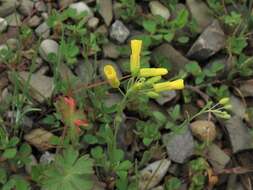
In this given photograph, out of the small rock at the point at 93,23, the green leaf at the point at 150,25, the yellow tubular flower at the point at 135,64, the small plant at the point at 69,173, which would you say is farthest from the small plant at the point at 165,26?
the small plant at the point at 69,173

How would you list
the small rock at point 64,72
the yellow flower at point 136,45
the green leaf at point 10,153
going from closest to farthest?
the yellow flower at point 136,45 < the green leaf at point 10,153 < the small rock at point 64,72

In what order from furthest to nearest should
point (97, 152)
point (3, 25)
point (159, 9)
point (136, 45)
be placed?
point (159, 9)
point (3, 25)
point (97, 152)
point (136, 45)

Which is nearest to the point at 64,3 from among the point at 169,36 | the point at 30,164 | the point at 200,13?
the point at 169,36

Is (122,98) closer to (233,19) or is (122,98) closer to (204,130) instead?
(204,130)

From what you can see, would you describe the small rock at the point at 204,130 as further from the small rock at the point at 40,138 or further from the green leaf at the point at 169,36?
the small rock at the point at 40,138

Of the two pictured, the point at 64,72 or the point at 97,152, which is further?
the point at 64,72

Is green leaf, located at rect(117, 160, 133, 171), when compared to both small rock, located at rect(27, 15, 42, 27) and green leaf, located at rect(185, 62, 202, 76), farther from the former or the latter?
small rock, located at rect(27, 15, 42, 27)
